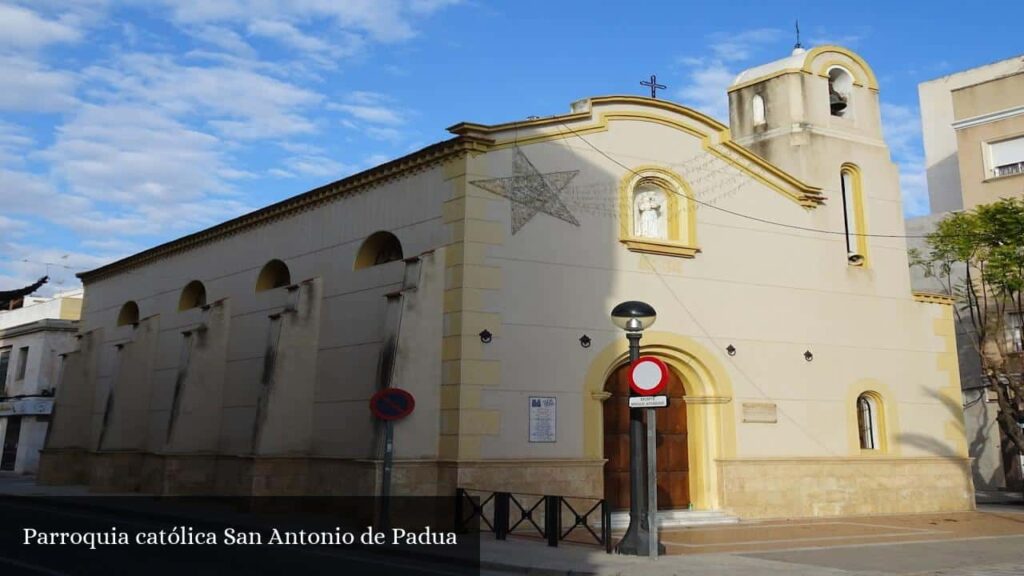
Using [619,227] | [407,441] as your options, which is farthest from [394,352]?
[619,227]

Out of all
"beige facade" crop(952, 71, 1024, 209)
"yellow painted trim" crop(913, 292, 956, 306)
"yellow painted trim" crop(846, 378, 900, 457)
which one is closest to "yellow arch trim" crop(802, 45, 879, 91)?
"yellow painted trim" crop(913, 292, 956, 306)

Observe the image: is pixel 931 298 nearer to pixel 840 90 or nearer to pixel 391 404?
pixel 840 90

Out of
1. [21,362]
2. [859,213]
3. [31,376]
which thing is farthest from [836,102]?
[21,362]

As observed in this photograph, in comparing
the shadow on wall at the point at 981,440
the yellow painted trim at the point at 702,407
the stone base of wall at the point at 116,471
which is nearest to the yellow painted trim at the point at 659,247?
the yellow painted trim at the point at 702,407

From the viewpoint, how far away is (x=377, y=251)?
704 inches

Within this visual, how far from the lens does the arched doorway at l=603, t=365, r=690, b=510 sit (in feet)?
53.9

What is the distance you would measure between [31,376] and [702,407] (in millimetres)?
26756

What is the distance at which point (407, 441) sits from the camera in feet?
48.2

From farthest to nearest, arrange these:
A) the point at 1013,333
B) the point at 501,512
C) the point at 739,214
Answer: the point at 1013,333 → the point at 739,214 → the point at 501,512

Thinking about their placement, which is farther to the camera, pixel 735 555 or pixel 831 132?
pixel 831 132

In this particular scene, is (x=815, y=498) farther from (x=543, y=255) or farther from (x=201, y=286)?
(x=201, y=286)

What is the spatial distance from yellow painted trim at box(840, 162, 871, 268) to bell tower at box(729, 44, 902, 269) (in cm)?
2

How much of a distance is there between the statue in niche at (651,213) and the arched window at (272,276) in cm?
814

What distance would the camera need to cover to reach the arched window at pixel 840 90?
2120 cm
